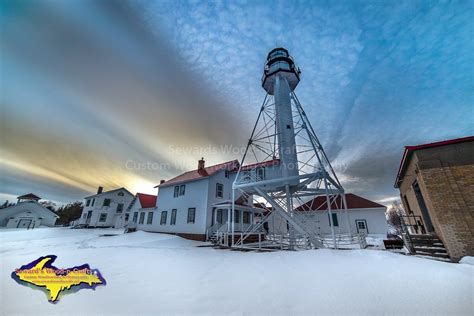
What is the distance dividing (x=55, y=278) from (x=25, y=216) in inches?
1840

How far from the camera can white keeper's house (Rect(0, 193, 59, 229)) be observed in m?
31.6

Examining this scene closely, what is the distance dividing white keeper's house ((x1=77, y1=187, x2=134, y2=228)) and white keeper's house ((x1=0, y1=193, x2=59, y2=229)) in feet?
34.9

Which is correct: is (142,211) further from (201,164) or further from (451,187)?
(451,187)

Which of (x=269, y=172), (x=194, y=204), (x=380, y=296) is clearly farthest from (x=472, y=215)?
(x=194, y=204)

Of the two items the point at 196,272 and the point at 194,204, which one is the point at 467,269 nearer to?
the point at 196,272

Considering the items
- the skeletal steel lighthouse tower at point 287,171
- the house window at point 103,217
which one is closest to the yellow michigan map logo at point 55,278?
the skeletal steel lighthouse tower at point 287,171

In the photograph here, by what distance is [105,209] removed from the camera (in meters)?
32.0

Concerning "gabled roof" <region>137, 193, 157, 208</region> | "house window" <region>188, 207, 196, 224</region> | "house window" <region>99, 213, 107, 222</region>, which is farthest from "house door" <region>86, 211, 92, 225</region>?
"house window" <region>188, 207, 196, 224</region>

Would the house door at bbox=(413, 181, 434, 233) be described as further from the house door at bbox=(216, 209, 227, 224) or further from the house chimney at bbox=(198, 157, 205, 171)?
the house chimney at bbox=(198, 157, 205, 171)

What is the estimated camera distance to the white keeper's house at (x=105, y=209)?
30.9 meters

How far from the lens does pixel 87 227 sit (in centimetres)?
2986

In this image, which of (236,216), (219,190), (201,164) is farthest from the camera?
(201,164)

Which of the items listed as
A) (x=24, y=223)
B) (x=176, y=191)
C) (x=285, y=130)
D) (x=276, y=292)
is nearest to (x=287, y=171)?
(x=285, y=130)

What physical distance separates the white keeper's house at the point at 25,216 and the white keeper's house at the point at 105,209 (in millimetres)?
10640
